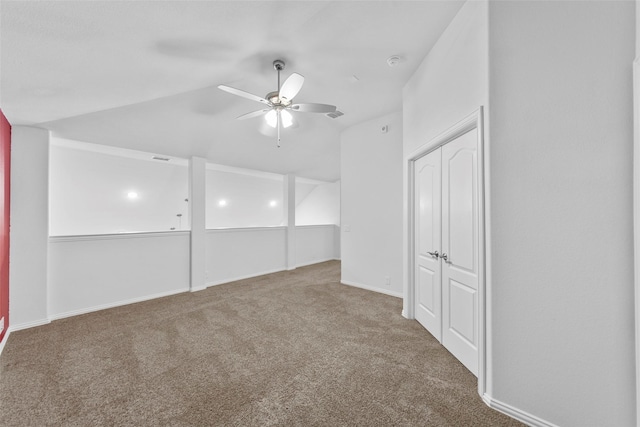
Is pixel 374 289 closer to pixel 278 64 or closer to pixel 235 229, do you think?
pixel 235 229

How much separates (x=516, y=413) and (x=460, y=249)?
1.17m

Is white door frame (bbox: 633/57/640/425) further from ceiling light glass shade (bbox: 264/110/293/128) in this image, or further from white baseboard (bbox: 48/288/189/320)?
white baseboard (bbox: 48/288/189/320)

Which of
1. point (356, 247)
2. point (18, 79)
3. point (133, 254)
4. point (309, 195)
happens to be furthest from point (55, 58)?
point (309, 195)

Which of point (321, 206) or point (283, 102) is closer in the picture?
point (283, 102)

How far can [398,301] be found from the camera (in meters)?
3.97

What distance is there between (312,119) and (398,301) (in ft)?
10.8

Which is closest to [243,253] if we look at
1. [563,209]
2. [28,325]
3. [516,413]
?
[28,325]

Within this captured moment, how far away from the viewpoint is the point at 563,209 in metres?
1.53

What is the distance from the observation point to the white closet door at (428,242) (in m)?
2.74

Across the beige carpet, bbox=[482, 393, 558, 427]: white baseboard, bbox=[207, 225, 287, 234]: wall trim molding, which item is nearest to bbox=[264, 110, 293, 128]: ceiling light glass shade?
the beige carpet

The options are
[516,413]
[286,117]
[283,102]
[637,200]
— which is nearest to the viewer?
[637,200]

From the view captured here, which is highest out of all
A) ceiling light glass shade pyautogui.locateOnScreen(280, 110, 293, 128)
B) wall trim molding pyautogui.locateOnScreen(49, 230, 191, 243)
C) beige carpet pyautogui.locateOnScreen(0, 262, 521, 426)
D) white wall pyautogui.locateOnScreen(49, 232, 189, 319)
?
ceiling light glass shade pyautogui.locateOnScreen(280, 110, 293, 128)

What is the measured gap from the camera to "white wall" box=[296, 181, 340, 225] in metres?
8.07

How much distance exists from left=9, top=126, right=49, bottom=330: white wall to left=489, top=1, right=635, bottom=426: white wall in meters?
4.70
